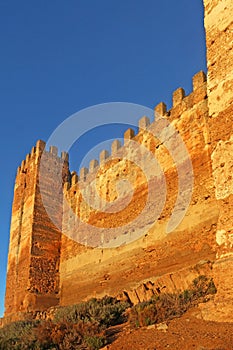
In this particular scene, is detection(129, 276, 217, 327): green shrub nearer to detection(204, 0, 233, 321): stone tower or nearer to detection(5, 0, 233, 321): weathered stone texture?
detection(5, 0, 233, 321): weathered stone texture

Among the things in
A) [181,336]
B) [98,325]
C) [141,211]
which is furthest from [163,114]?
[181,336]

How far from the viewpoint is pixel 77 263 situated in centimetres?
1670

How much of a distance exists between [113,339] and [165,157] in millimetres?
7122

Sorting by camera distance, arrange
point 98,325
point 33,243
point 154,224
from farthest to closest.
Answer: point 33,243 → point 154,224 → point 98,325

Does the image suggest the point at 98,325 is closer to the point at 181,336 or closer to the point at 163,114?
the point at 181,336

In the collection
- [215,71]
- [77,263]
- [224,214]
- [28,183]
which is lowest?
[224,214]

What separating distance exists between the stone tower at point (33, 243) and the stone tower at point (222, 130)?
11.3m

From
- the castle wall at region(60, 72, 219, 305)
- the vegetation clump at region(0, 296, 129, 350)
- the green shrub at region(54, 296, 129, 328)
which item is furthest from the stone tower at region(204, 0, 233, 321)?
the castle wall at region(60, 72, 219, 305)

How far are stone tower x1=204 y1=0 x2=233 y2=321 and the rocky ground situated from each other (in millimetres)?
323

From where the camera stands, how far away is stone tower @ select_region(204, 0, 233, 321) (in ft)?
21.2

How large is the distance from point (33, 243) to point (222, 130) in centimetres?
1195

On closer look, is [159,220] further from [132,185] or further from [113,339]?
[113,339]

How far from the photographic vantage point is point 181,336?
20.2ft

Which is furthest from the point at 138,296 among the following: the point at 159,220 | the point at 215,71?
the point at 215,71
